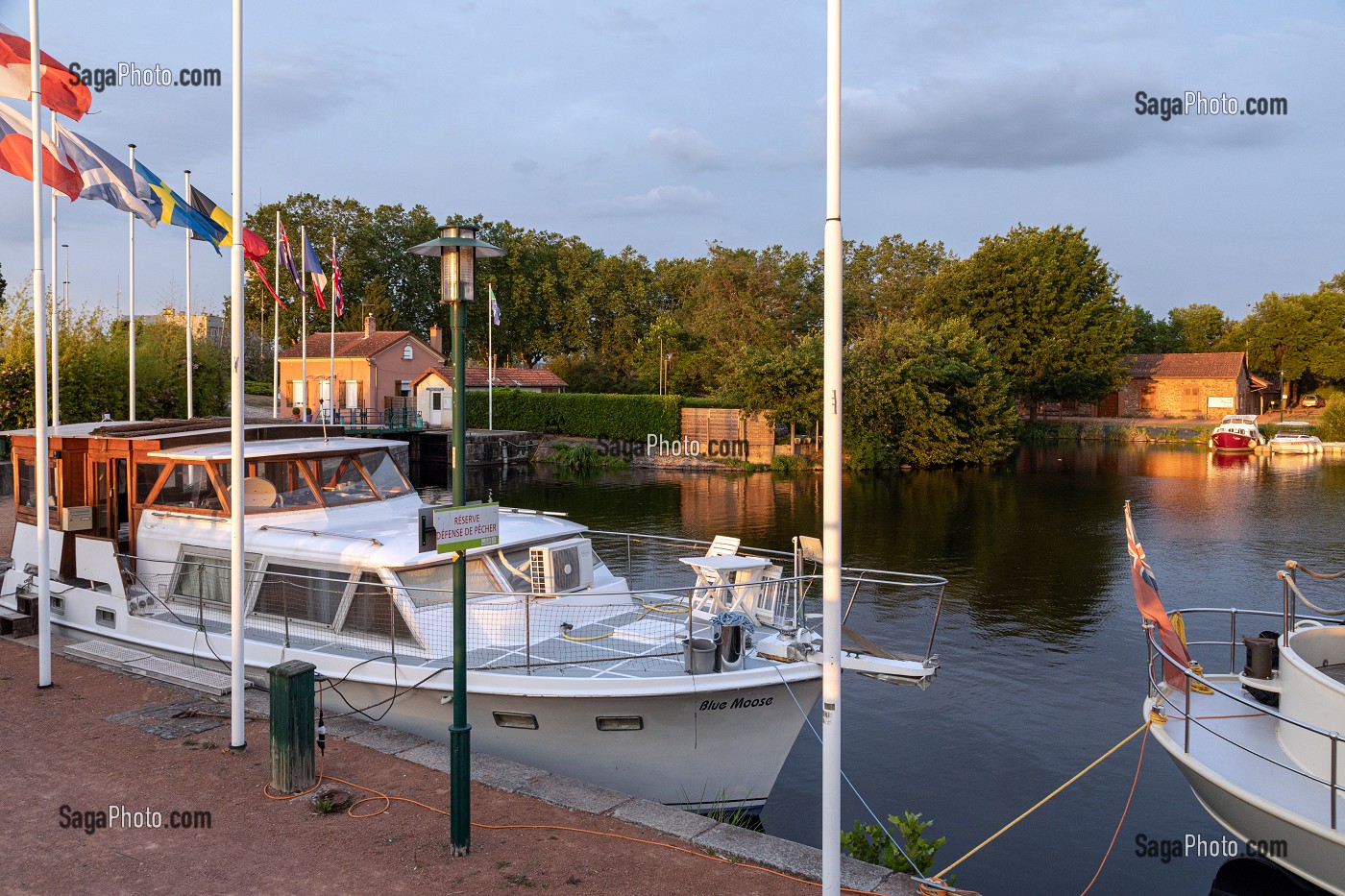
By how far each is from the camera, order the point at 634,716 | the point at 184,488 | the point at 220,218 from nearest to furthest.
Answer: the point at 634,716 < the point at 184,488 < the point at 220,218

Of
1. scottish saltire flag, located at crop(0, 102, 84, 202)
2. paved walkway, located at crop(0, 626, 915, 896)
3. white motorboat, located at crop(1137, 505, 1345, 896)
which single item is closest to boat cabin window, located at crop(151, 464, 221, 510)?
paved walkway, located at crop(0, 626, 915, 896)

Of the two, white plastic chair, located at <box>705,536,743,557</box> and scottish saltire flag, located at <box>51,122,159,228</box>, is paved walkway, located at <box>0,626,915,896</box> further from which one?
scottish saltire flag, located at <box>51,122,159,228</box>

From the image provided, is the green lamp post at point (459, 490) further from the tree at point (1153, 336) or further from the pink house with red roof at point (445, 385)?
the tree at point (1153, 336)

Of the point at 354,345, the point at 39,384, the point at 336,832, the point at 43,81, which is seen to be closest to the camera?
the point at 336,832

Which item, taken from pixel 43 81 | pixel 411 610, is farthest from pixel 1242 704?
pixel 43 81

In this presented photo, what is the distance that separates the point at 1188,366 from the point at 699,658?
272 feet

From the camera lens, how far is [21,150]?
11.0 meters

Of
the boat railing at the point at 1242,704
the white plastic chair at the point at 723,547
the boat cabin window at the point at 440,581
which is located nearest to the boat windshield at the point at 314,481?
the boat cabin window at the point at 440,581

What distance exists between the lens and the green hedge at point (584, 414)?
54.0 metres

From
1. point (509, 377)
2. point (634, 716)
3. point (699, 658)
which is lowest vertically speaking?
point (634, 716)

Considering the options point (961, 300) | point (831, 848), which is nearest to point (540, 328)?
point (961, 300)

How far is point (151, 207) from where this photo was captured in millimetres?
14172

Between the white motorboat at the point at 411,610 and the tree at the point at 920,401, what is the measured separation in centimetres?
3670

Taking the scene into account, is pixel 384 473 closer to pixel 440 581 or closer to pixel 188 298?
pixel 440 581
